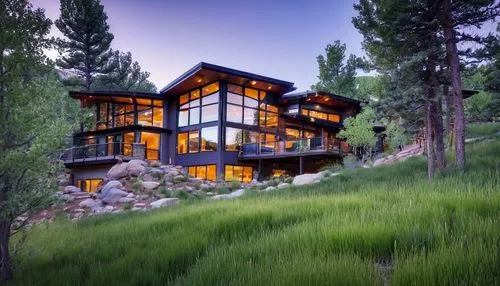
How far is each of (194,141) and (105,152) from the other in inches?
272

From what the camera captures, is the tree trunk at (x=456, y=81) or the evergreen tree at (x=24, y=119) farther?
the tree trunk at (x=456, y=81)

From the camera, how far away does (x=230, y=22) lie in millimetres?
38125

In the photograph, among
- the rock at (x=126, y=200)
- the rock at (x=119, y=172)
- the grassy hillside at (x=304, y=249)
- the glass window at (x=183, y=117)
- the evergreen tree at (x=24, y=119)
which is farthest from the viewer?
the glass window at (x=183, y=117)

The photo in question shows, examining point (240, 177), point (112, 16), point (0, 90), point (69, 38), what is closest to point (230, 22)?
point (112, 16)

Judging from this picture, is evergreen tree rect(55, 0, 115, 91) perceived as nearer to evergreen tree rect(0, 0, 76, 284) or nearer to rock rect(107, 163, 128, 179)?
rock rect(107, 163, 128, 179)

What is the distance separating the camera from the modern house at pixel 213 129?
26.2 meters

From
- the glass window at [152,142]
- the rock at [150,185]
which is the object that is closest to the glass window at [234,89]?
the glass window at [152,142]

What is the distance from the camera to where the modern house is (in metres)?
26.2

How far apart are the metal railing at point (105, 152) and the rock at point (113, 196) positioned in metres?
8.94

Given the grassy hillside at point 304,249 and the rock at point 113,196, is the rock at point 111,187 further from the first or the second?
the grassy hillside at point 304,249

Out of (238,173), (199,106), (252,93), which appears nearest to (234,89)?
(252,93)

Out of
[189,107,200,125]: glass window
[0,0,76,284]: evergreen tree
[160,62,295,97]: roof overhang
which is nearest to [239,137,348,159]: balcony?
[189,107,200,125]: glass window

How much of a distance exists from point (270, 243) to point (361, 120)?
76.3ft

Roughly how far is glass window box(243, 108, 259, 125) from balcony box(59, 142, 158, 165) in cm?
814
